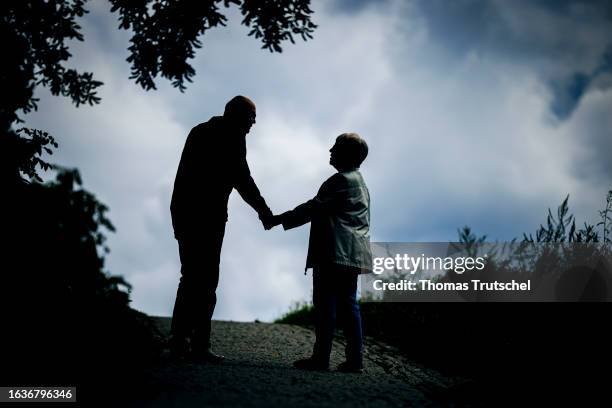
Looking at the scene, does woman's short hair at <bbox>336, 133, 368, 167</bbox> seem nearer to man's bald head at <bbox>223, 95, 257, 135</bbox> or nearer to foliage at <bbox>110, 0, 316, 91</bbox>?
man's bald head at <bbox>223, 95, 257, 135</bbox>

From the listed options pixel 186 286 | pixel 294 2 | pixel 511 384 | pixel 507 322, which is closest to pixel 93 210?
pixel 186 286

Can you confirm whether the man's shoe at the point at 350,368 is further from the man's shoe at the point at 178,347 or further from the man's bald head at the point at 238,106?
the man's bald head at the point at 238,106

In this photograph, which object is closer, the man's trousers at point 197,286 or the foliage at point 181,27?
the man's trousers at point 197,286

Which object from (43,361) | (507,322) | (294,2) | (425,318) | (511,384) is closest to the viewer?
(43,361)

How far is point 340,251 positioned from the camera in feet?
15.7

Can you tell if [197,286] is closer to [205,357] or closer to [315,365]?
[205,357]

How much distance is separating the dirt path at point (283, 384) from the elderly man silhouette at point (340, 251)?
0.31m

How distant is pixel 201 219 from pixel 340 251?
4.02 feet

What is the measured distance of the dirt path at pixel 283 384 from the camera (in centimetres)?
323

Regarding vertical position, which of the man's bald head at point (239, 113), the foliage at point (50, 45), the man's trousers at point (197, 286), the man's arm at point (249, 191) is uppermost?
the foliage at point (50, 45)

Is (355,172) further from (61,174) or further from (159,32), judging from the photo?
(159,32)

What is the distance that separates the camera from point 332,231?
486 centimetres

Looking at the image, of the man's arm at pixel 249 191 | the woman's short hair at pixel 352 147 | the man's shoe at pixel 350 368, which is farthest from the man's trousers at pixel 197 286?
the woman's short hair at pixel 352 147

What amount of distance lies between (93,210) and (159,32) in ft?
12.8
